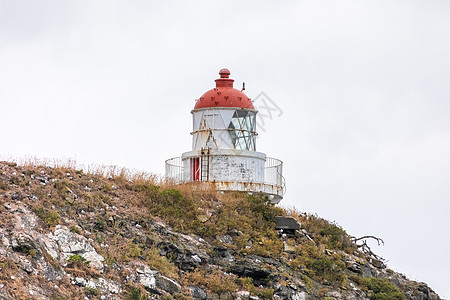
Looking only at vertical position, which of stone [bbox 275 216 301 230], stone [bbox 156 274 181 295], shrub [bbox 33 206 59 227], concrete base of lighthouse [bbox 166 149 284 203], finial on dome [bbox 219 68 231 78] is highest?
finial on dome [bbox 219 68 231 78]

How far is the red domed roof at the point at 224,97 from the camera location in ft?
90.6

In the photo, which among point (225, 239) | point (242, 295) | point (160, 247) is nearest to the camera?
point (242, 295)

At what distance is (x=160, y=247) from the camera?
2156 centimetres

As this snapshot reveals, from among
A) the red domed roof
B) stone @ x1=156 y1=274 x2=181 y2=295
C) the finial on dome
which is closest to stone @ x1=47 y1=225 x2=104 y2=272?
stone @ x1=156 y1=274 x2=181 y2=295

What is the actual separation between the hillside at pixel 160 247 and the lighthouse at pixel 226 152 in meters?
1.31

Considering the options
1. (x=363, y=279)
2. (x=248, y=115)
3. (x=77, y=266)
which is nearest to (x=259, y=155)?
(x=248, y=115)

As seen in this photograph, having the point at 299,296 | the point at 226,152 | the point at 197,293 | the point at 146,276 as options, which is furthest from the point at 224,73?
the point at 146,276

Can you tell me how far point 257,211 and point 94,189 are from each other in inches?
229

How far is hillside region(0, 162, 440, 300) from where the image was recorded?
1855 centimetres

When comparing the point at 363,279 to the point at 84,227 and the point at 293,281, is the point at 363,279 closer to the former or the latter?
the point at 293,281

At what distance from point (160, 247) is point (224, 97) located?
26.6 ft

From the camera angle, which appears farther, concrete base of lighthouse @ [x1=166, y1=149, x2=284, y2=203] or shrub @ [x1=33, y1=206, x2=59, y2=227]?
concrete base of lighthouse @ [x1=166, y1=149, x2=284, y2=203]

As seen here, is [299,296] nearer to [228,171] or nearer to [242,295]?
[242,295]

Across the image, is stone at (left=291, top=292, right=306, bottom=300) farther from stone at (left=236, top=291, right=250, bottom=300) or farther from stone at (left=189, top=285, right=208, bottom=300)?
stone at (left=189, top=285, right=208, bottom=300)
